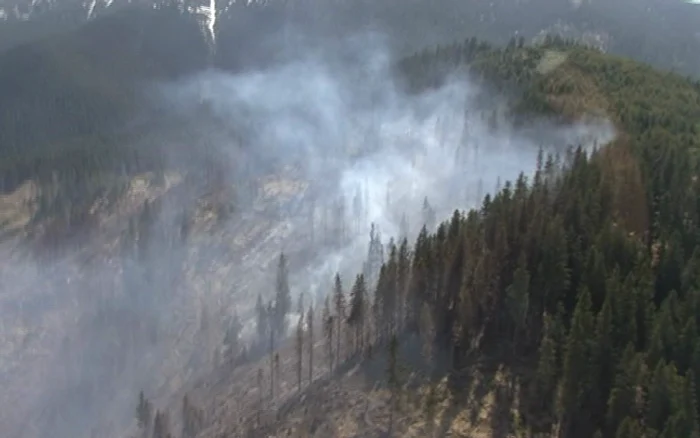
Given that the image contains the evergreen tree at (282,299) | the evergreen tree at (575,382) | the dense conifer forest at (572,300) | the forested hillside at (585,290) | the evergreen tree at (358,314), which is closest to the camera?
the forested hillside at (585,290)

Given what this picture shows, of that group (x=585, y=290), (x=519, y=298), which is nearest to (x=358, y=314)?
(x=519, y=298)

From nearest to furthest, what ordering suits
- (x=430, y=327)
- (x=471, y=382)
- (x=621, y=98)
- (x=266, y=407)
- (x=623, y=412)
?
(x=623, y=412)
(x=471, y=382)
(x=430, y=327)
(x=266, y=407)
(x=621, y=98)

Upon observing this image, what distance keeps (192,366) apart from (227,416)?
4903cm

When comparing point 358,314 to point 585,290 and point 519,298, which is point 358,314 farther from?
point 585,290

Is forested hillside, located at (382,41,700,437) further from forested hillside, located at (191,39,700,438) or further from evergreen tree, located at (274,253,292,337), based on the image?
evergreen tree, located at (274,253,292,337)

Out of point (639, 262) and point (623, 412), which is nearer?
point (623, 412)

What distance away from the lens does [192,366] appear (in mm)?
168500

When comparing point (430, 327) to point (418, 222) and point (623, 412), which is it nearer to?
point (623, 412)

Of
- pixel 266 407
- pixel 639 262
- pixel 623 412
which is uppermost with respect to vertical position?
pixel 639 262

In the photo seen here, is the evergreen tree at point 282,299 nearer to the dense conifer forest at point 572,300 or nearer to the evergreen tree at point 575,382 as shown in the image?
the dense conifer forest at point 572,300

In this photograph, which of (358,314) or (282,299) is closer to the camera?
(358,314)

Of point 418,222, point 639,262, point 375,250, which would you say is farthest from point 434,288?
point 418,222

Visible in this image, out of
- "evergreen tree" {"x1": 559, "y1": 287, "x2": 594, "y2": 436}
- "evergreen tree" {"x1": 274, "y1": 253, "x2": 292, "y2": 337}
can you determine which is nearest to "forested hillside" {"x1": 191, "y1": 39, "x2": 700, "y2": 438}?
"evergreen tree" {"x1": 559, "y1": 287, "x2": 594, "y2": 436}

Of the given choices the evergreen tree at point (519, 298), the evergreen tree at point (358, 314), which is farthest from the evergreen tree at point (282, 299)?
the evergreen tree at point (519, 298)
